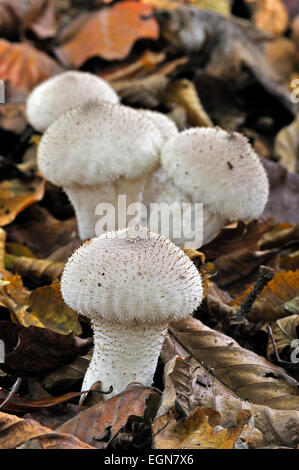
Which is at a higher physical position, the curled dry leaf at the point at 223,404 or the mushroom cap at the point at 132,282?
the mushroom cap at the point at 132,282

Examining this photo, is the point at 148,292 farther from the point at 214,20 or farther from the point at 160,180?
the point at 214,20

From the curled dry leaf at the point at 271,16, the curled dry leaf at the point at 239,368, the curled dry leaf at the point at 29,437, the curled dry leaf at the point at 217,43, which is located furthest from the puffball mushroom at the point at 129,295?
the curled dry leaf at the point at 271,16

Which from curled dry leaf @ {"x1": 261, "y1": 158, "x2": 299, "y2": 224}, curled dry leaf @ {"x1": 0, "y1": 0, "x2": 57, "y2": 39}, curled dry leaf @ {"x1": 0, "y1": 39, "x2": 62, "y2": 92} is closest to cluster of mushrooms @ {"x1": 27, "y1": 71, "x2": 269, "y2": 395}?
curled dry leaf @ {"x1": 261, "y1": 158, "x2": 299, "y2": 224}

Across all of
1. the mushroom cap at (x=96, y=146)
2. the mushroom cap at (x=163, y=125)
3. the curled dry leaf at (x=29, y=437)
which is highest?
the mushroom cap at (x=96, y=146)

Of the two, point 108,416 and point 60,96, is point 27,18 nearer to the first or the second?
point 60,96

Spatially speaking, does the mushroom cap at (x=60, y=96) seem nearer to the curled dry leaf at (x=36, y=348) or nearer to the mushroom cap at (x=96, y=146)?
the mushroom cap at (x=96, y=146)

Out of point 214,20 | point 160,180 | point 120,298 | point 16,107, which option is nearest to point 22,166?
point 16,107
